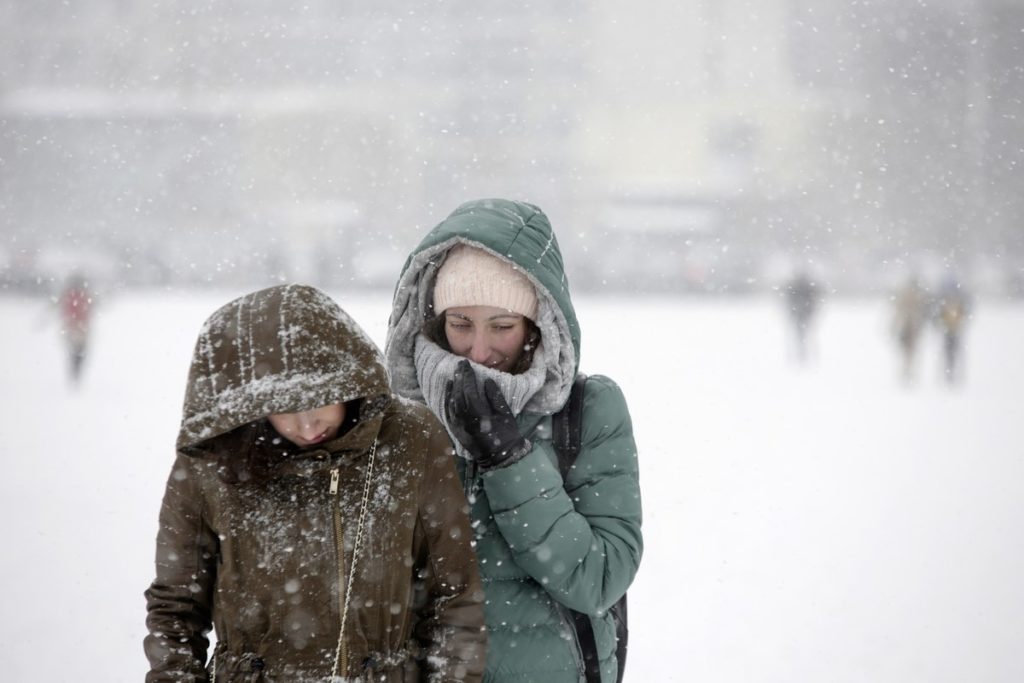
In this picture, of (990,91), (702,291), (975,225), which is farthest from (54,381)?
(990,91)

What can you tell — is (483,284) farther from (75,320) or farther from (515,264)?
(75,320)

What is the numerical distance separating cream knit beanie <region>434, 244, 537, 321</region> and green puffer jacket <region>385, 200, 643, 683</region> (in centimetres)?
3

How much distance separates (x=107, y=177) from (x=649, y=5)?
3392cm

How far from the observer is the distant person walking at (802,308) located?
13.1 metres

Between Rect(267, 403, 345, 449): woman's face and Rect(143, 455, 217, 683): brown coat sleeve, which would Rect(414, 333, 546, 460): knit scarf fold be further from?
Rect(143, 455, 217, 683): brown coat sleeve

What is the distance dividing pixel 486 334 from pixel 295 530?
1.55ft

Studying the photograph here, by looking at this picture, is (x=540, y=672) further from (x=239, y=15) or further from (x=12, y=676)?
(x=239, y=15)

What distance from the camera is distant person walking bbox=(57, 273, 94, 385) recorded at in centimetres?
970

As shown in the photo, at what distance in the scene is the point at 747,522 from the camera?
5.14 metres

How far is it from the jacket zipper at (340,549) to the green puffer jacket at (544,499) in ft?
0.81

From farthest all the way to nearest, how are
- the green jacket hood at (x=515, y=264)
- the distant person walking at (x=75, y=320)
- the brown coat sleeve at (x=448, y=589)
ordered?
the distant person walking at (x=75, y=320) < the green jacket hood at (x=515, y=264) < the brown coat sleeve at (x=448, y=589)

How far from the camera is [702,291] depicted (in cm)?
3578

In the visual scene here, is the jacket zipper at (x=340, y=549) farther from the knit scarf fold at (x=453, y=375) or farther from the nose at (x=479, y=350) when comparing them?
the nose at (x=479, y=350)

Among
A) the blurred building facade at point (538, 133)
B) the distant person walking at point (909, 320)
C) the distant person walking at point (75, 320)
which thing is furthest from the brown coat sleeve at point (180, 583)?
the blurred building facade at point (538, 133)
